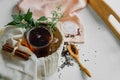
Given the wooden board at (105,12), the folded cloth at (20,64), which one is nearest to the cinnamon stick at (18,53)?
the folded cloth at (20,64)

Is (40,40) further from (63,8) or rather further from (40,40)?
(63,8)

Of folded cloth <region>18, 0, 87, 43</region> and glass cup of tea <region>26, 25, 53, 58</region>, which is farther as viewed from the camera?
folded cloth <region>18, 0, 87, 43</region>

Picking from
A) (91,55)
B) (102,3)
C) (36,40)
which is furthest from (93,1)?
(36,40)

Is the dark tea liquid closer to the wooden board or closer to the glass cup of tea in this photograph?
the glass cup of tea

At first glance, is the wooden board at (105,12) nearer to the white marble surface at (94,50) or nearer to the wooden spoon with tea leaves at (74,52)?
the white marble surface at (94,50)

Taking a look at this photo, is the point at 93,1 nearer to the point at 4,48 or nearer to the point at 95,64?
the point at 95,64

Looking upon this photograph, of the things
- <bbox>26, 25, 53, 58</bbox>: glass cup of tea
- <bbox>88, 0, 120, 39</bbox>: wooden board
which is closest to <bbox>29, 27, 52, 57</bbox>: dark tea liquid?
<bbox>26, 25, 53, 58</bbox>: glass cup of tea
